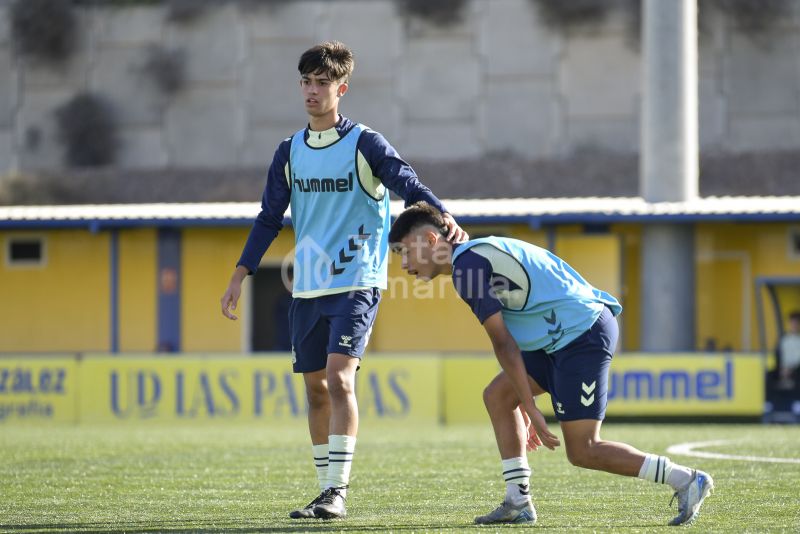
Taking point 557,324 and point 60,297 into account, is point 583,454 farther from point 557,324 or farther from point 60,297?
point 60,297

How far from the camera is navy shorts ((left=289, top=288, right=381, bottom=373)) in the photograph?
7.55 meters

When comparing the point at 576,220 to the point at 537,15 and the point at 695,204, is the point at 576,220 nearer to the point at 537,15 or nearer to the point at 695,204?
the point at 695,204

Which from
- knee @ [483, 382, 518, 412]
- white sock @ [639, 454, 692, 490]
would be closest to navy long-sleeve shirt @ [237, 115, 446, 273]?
knee @ [483, 382, 518, 412]

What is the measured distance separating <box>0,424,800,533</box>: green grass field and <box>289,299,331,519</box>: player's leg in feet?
1.30

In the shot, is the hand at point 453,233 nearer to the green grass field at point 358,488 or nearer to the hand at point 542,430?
the hand at point 542,430

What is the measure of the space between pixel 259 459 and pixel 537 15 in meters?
39.2

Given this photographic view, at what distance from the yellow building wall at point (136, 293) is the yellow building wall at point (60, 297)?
366 millimetres

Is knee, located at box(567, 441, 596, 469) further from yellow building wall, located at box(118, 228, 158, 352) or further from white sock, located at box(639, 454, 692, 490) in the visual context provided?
yellow building wall, located at box(118, 228, 158, 352)

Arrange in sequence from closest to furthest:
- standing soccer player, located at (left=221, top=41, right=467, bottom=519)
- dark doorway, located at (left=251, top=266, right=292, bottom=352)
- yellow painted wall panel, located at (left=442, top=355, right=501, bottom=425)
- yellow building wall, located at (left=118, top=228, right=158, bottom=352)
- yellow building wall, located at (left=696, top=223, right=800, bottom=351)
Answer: standing soccer player, located at (left=221, top=41, right=467, bottom=519) < yellow painted wall panel, located at (left=442, top=355, right=501, bottom=425) < yellow building wall, located at (left=696, top=223, right=800, bottom=351) < yellow building wall, located at (left=118, top=228, right=158, bottom=352) < dark doorway, located at (left=251, top=266, right=292, bottom=352)

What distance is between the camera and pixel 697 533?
6516mm

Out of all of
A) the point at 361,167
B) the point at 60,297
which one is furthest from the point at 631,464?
the point at 60,297

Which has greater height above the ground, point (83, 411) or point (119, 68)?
point (119, 68)

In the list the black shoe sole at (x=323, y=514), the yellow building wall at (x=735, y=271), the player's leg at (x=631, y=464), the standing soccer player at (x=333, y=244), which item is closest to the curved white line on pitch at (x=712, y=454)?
the player's leg at (x=631, y=464)

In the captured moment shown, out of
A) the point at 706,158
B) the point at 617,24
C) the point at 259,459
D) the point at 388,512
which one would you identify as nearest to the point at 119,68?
the point at 617,24
